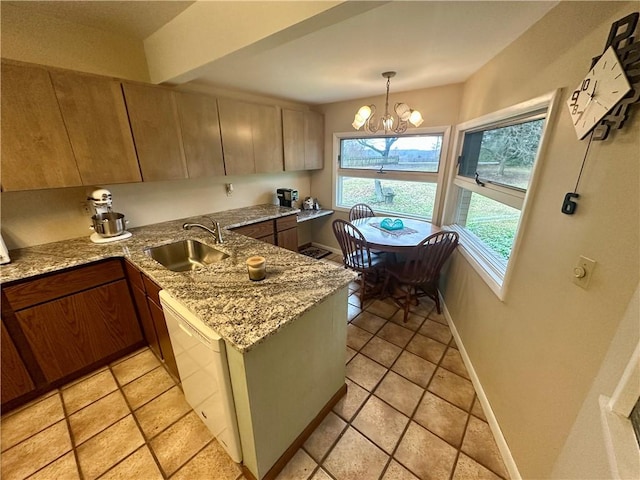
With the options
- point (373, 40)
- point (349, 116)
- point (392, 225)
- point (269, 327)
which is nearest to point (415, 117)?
point (373, 40)

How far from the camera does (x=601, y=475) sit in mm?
700

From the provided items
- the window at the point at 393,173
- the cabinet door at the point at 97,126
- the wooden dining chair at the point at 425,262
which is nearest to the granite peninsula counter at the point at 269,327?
the cabinet door at the point at 97,126

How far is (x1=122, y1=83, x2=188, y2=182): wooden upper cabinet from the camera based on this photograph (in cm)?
197

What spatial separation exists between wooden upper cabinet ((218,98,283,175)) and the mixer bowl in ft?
3.66

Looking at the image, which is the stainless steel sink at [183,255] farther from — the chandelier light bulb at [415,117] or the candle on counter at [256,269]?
the chandelier light bulb at [415,117]

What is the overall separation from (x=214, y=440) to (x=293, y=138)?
3.21 metres

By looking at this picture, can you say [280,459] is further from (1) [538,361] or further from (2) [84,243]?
(2) [84,243]

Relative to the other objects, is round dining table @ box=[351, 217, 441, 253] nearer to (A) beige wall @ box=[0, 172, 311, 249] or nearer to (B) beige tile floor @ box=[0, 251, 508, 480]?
(B) beige tile floor @ box=[0, 251, 508, 480]

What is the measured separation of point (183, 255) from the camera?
2135 mm

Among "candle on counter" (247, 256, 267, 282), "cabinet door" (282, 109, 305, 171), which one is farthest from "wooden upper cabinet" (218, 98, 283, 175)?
"candle on counter" (247, 256, 267, 282)

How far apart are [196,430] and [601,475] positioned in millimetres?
1803

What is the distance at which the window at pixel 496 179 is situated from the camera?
4.76ft

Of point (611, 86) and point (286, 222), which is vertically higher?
point (611, 86)

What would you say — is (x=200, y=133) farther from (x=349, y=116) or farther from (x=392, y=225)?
(x=392, y=225)
